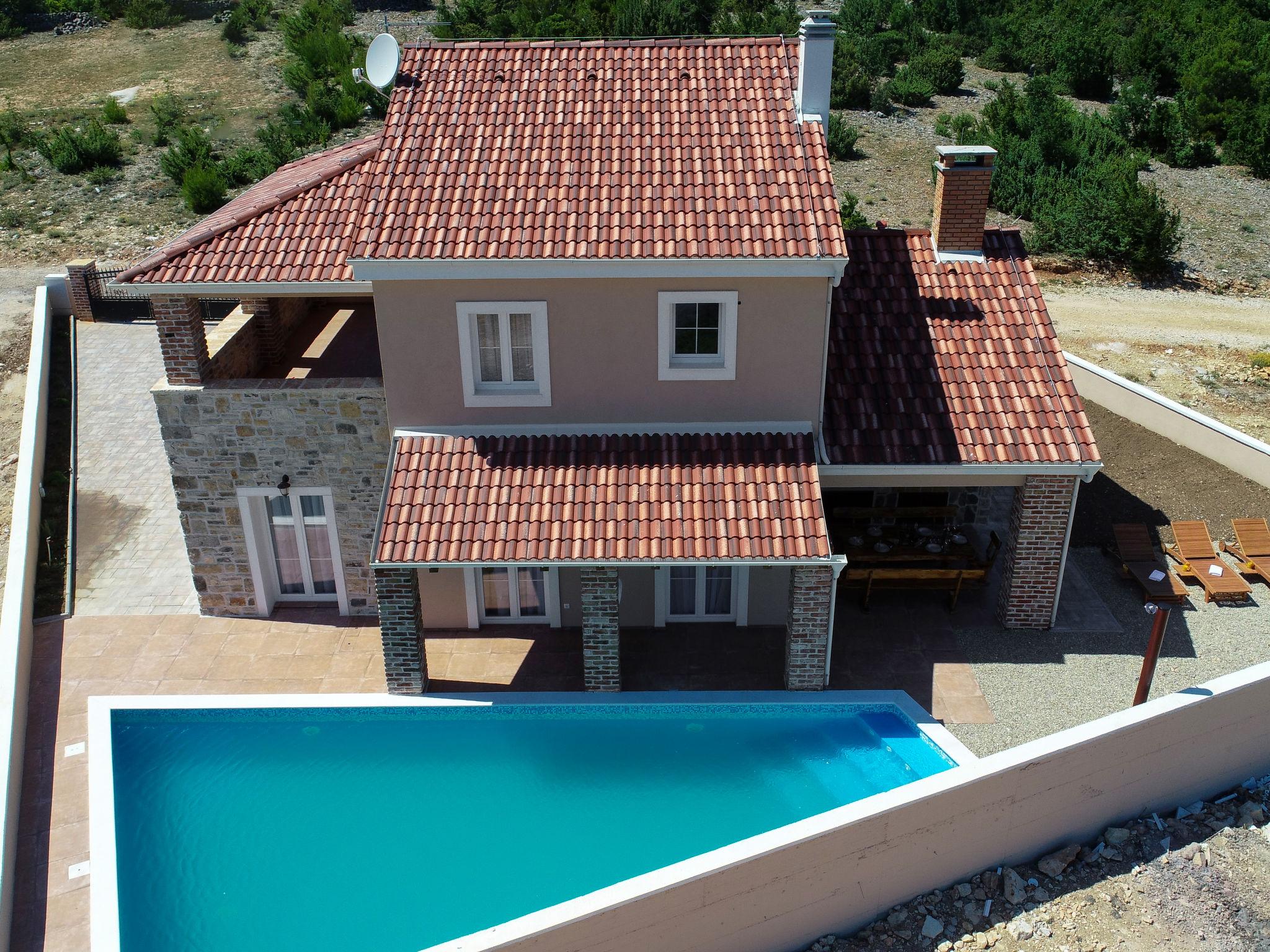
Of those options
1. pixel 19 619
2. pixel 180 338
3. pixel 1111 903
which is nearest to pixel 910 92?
pixel 180 338

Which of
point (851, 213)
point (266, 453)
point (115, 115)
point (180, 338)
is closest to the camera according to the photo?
point (180, 338)

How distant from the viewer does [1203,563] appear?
61.0 ft

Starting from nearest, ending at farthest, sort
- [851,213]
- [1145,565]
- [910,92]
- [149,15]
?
[1145,565]
[851,213]
[910,92]
[149,15]

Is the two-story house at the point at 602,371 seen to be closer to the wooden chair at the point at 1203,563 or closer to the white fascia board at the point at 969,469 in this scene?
the white fascia board at the point at 969,469

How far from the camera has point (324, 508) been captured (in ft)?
55.8

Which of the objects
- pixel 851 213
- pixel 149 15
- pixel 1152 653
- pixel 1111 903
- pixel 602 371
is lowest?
pixel 1111 903

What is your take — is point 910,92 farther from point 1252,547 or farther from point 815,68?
point 815,68

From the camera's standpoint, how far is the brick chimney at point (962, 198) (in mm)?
17484

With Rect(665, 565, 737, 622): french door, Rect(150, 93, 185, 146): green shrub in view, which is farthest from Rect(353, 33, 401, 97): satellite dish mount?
Rect(150, 93, 185, 146): green shrub

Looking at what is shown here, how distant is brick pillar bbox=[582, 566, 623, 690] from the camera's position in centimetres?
1500

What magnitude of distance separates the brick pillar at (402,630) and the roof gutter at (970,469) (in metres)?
6.11

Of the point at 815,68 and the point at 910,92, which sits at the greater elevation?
the point at 815,68

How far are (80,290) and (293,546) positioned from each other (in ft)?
51.5

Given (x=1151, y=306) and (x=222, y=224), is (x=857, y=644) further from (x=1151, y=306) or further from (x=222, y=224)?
(x=1151, y=306)
